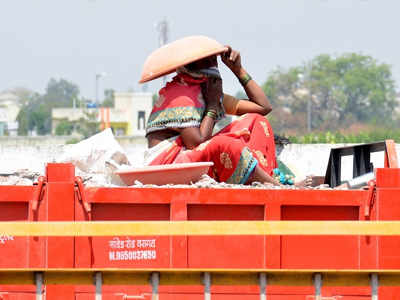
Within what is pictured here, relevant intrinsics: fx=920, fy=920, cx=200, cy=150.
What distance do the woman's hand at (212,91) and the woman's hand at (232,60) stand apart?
274 mm

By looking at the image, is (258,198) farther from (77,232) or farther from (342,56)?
(342,56)

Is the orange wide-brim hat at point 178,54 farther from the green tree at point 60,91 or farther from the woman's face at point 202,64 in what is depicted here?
the green tree at point 60,91

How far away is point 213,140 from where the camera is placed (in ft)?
19.3

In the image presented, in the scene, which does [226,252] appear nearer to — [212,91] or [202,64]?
[212,91]

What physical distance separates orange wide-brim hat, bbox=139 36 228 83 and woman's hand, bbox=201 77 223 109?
21 centimetres

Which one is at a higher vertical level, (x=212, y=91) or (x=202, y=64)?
(x=202, y=64)

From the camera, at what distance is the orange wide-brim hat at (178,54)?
627 cm

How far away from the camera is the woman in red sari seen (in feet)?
19.1

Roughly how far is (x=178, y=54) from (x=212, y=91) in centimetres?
35

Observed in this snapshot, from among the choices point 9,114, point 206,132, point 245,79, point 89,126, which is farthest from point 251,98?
point 9,114

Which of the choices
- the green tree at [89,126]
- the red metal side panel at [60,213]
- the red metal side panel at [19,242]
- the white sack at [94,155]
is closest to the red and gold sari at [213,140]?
the white sack at [94,155]

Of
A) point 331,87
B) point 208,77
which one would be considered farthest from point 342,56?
point 208,77

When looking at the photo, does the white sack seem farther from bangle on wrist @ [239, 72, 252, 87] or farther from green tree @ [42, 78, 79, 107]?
green tree @ [42, 78, 79, 107]

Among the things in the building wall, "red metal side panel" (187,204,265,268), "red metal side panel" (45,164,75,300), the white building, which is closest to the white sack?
"red metal side panel" (45,164,75,300)
